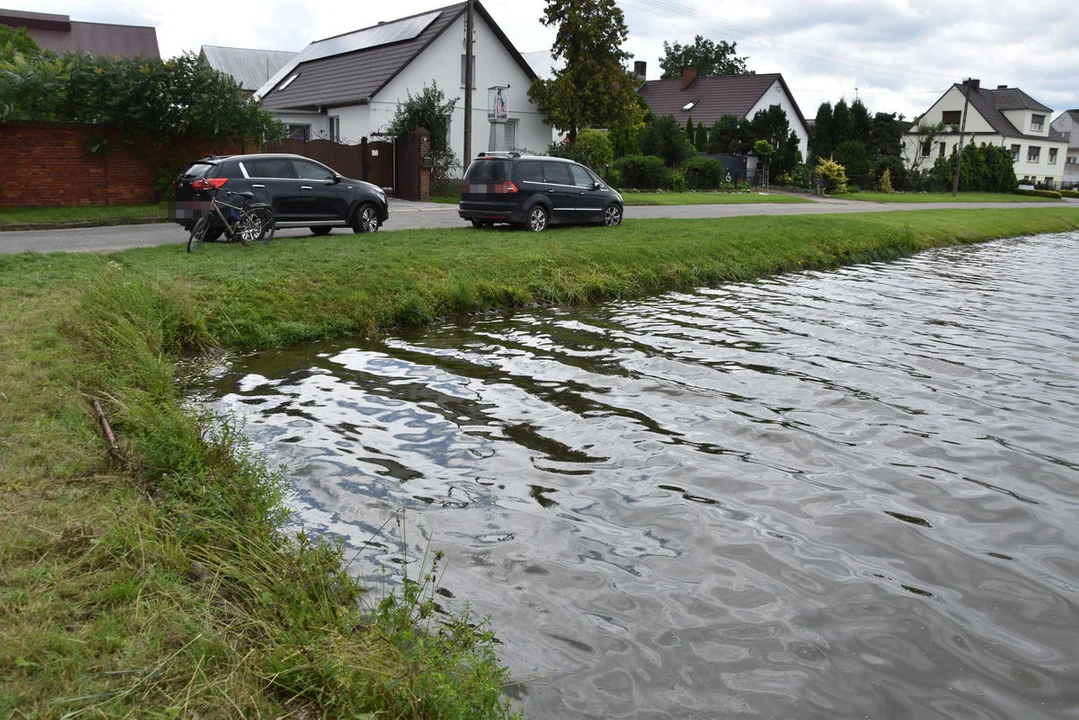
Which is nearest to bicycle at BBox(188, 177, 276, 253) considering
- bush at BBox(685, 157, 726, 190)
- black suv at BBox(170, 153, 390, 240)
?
black suv at BBox(170, 153, 390, 240)

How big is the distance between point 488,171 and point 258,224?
5527mm

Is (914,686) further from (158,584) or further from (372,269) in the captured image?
(372,269)

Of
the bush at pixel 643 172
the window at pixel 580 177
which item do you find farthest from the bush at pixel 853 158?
the window at pixel 580 177

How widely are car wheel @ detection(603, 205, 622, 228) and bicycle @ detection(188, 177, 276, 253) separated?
26.2 ft

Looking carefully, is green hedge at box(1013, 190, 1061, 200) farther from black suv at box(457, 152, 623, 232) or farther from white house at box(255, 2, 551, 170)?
black suv at box(457, 152, 623, 232)

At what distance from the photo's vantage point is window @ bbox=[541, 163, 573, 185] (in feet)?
63.8

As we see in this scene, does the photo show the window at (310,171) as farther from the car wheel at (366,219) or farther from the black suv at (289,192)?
the car wheel at (366,219)

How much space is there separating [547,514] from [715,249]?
1267 cm

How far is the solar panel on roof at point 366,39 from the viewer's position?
125ft

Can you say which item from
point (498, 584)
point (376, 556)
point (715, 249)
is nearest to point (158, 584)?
point (376, 556)

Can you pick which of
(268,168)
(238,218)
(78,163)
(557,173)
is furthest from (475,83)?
(238,218)

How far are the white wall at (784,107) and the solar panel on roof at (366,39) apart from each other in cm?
2809

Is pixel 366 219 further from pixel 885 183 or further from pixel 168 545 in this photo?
pixel 885 183

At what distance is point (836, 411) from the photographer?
26.7ft
